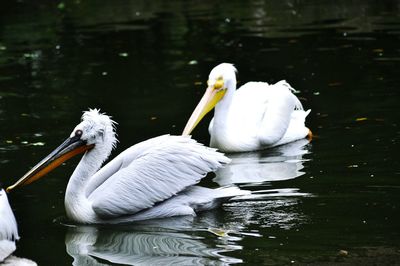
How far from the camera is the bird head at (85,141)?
255 inches

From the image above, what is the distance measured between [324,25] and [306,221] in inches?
353

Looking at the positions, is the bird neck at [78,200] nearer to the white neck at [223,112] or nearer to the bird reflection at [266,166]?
the bird reflection at [266,166]

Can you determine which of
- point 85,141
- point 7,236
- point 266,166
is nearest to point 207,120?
point 266,166

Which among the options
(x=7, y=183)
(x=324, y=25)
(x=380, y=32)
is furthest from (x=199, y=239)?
A: (x=324, y=25)

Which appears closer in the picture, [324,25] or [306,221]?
[306,221]

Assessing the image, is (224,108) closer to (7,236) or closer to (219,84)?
(219,84)

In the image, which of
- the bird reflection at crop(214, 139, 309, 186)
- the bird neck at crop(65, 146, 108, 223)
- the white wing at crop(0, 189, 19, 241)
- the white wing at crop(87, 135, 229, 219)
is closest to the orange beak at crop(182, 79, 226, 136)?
the bird reflection at crop(214, 139, 309, 186)

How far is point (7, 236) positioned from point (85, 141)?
1179 mm

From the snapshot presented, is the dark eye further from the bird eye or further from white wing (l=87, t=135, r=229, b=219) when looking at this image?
the bird eye

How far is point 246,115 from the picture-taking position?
8.44 metres

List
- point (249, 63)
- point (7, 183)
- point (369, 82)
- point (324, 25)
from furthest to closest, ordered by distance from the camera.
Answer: point (324, 25) < point (249, 63) < point (369, 82) < point (7, 183)

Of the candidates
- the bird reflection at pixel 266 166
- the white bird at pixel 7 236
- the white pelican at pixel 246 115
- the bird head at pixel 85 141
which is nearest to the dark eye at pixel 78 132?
the bird head at pixel 85 141

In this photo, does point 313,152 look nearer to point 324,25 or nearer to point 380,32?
point 380,32

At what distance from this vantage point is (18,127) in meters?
9.10
